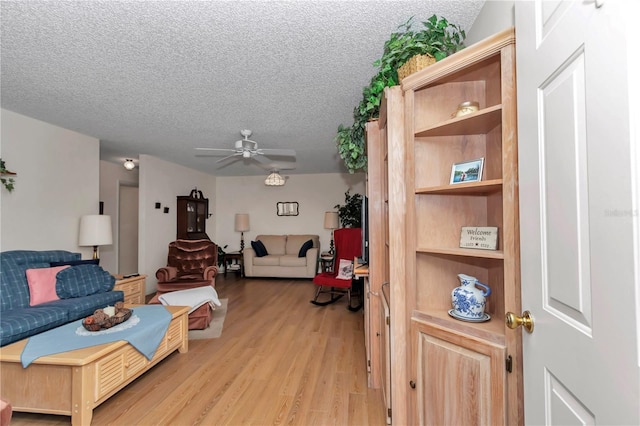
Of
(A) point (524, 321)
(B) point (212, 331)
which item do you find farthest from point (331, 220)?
(A) point (524, 321)

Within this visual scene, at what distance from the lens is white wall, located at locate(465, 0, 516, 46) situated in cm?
127

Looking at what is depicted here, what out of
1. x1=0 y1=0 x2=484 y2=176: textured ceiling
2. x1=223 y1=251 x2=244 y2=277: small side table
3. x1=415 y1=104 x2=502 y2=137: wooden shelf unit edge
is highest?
x1=0 y1=0 x2=484 y2=176: textured ceiling

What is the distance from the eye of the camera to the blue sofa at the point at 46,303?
215 centimetres

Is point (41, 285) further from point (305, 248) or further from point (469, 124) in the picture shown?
point (305, 248)

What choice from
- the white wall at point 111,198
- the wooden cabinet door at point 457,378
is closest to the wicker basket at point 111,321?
the wooden cabinet door at point 457,378

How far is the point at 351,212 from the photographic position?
5.96 m

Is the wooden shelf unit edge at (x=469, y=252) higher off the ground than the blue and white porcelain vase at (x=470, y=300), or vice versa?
the wooden shelf unit edge at (x=469, y=252)

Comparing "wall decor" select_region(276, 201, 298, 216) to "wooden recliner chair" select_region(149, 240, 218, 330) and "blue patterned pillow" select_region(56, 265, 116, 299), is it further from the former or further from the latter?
"blue patterned pillow" select_region(56, 265, 116, 299)

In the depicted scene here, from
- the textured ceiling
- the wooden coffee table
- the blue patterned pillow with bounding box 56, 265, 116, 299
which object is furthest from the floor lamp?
the wooden coffee table

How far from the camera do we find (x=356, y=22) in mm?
1595

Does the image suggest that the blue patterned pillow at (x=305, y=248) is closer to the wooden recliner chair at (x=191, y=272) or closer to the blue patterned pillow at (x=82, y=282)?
the wooden recliner chair at (x=191, y=272)

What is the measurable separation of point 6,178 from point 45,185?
392mm

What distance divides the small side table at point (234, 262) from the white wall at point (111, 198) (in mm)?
2079

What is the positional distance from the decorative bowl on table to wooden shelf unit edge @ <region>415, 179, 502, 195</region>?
2.38m
